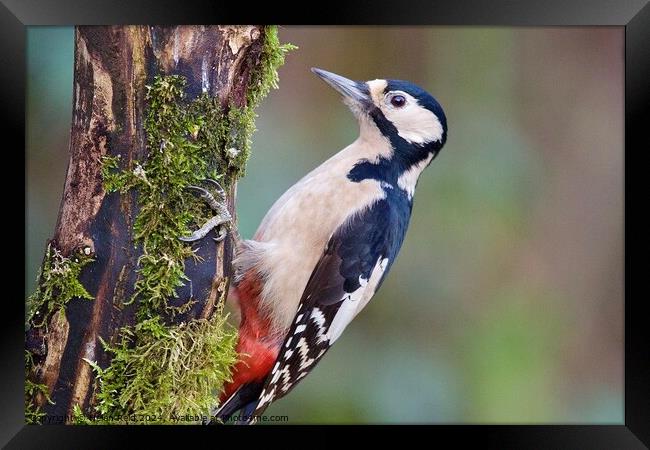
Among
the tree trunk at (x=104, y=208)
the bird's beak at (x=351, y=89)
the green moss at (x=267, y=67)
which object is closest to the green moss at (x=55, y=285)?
the tree trunk at (x=104, y=208)

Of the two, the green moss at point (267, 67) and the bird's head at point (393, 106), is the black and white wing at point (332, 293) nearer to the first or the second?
the bird's head at point (393, 106)

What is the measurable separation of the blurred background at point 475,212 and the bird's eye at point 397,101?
0.21m

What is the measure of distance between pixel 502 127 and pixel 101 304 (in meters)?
1.64

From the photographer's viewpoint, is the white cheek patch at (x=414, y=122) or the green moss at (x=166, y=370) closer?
the green moss at (x=166, y=370)

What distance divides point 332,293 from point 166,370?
58 cm

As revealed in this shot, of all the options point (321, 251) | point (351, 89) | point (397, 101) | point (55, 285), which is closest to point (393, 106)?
point (397, 101)

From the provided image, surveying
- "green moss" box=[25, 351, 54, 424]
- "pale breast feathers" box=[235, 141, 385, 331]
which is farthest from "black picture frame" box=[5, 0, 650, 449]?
"pale breast feathers" box=[235, 141, 385, 331]

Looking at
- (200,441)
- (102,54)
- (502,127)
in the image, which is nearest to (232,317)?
(200,441)

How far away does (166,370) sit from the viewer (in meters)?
2.03

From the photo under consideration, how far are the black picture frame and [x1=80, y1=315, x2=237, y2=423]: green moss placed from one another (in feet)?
0.33

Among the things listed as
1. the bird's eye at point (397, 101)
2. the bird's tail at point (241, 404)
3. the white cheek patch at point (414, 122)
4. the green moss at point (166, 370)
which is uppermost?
the bird's eye at point (397, 101)

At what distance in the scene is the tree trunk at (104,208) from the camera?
1.93m

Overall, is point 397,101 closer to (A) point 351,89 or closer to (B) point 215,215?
(A) point 351,89
